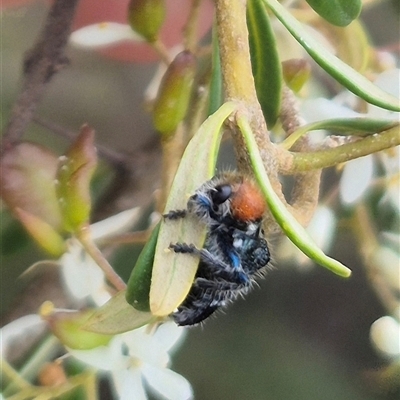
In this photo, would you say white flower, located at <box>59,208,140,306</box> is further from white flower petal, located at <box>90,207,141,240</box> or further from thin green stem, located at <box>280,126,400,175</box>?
thin green stem, located at <box>280,126,400,175</box>

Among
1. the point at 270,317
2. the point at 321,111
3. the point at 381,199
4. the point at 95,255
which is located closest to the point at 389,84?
the point at 321,111

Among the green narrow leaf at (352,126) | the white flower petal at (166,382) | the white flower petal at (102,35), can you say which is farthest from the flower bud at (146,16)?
the white flower petal at (166,382)

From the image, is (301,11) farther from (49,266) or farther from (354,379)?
(354,379)

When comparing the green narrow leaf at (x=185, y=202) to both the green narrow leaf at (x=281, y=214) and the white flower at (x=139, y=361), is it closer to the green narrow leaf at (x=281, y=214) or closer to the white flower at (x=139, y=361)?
the green narrow leaf at (x=281, y=214)

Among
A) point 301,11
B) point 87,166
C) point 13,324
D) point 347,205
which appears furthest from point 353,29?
point 13,324

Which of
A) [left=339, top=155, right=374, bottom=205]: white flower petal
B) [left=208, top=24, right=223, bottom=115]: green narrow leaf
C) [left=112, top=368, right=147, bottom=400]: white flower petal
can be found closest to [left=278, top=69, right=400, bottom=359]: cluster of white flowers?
[left=339, top=155, right=374, bottom=205]: white flower petal

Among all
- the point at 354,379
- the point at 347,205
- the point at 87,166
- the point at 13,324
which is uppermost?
the point at 87,166

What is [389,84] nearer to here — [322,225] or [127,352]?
[322,225]

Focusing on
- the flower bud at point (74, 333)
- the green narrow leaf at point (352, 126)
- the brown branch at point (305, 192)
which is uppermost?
the green narrow leaf at point (352, 126)
